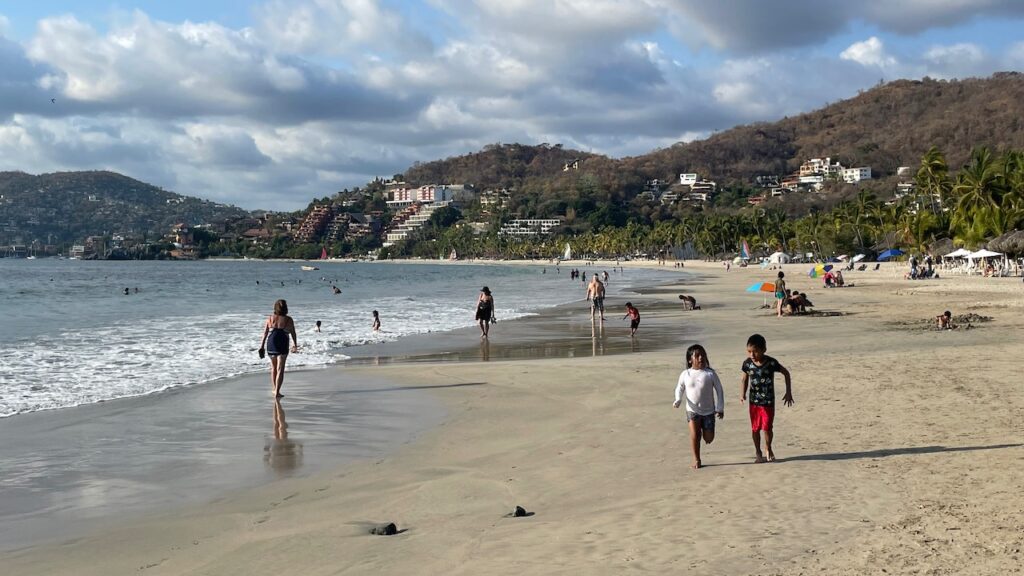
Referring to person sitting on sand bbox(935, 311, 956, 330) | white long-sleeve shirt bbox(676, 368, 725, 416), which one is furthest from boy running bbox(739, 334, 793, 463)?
person sitting on sand bbox(935, 311, 956, 330)

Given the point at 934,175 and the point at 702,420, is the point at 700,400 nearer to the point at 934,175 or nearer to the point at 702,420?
the point at 702,420

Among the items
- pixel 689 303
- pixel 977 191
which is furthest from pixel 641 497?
pixel 977 191

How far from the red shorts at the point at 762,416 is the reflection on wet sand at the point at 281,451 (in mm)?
4674

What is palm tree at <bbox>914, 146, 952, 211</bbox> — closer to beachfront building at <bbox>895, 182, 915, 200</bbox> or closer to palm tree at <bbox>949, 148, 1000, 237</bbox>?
palm tree at <bbox>949, 148, 1000, 237</bbox>

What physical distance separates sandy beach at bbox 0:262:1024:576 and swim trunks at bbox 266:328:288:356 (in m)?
1.59

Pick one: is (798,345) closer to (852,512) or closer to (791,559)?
(852,512)

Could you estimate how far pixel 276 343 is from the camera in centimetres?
1285

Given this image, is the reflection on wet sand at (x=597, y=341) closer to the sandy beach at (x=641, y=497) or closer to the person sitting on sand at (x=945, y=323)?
the sandy beach at (x=641, y=497)

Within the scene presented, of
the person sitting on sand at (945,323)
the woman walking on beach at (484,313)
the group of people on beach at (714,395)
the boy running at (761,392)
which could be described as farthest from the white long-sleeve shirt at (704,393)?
the person sitting on sand at (945,323)

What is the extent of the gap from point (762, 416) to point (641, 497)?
1.74 metres

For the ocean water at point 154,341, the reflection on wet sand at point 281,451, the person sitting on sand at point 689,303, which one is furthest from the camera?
the person sitting on sand at point 689,303

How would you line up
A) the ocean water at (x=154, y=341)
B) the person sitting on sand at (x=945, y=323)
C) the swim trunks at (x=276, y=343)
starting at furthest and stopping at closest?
the person sitting on sand at (x=945, y=323), the ocean water at (x=154, y=341), the swim trunks at (x=276, y=343)

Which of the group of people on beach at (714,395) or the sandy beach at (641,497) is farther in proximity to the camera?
the group of people on beach at (714,395)

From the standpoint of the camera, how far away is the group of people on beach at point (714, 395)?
25.3 ft
